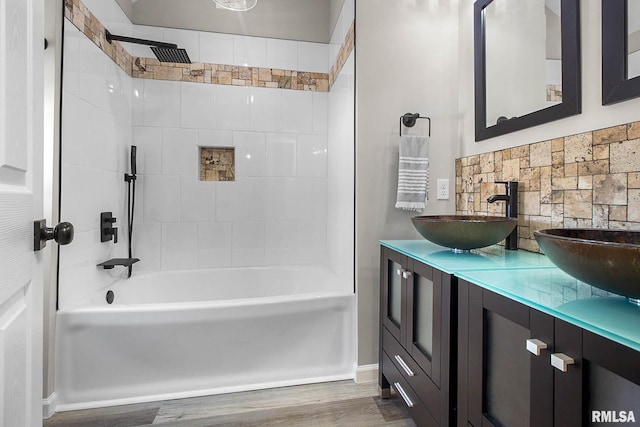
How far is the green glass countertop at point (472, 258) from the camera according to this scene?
1115mm

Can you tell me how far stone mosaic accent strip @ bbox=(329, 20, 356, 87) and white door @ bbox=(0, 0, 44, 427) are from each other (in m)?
1.64

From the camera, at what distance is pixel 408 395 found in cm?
139

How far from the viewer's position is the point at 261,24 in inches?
104

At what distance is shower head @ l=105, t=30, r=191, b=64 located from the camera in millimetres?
2043

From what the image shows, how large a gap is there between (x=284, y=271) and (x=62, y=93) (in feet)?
6.11

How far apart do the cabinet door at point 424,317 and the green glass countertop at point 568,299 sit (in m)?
0.18

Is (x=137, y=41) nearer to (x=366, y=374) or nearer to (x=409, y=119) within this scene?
(x=409, y=119)

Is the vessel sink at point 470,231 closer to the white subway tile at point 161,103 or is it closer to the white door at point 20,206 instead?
the white door at point 20,206

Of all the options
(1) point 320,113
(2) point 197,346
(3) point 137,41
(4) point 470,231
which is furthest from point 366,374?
(3) point 137,41

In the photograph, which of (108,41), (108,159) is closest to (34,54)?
(108,159)

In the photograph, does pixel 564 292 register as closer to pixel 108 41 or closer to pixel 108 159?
pixel 108 159

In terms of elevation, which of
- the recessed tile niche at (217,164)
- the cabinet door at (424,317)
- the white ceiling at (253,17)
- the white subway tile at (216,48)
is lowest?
the cabinet door at (424,317)

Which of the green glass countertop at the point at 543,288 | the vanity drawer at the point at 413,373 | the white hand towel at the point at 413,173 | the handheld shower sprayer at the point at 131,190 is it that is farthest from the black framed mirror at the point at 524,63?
the handheld shower sprayer at the point at 131,190

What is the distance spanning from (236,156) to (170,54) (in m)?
0.85
